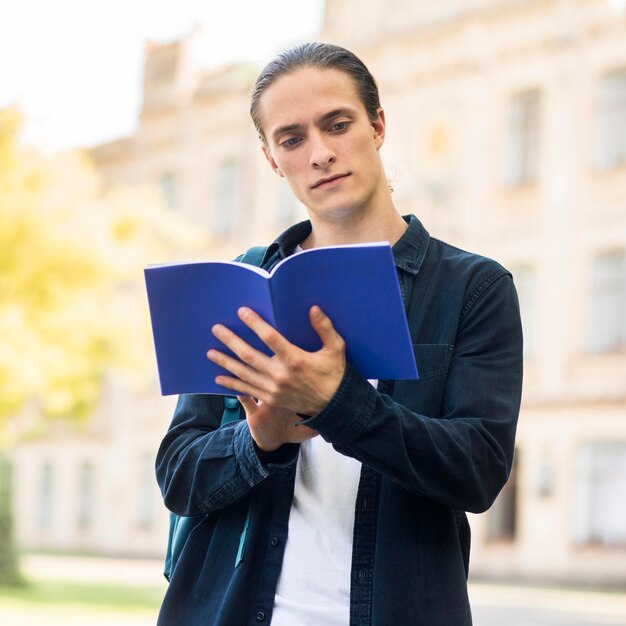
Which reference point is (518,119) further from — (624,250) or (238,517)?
(238,517)

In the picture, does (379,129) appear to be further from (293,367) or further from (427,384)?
(293,367)

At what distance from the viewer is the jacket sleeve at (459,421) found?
144 centimetres

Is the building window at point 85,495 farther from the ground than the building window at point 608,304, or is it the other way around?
the building window at point 608,304

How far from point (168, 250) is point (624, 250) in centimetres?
605

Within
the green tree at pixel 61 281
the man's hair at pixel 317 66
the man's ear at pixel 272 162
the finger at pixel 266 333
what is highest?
the green tree at pixel 61 281

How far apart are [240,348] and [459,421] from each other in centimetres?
30

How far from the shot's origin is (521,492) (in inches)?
532

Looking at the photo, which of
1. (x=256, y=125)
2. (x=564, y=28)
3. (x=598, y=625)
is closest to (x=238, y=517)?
(x=256, y=125)

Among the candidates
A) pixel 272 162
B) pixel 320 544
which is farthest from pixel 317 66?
pixel 320 544

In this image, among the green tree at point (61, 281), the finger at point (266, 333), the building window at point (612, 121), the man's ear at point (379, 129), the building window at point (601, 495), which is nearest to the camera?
the finger at point (266, 333)

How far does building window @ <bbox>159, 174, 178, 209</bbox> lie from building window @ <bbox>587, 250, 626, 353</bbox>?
25.7 feet

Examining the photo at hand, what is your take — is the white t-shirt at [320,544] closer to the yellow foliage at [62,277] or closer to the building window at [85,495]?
the yellow foliage at [62,277]

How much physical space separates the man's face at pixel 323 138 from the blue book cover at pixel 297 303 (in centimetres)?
27

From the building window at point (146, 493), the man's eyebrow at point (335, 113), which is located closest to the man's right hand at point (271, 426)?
the man's eyebrow at point (335, 113)
